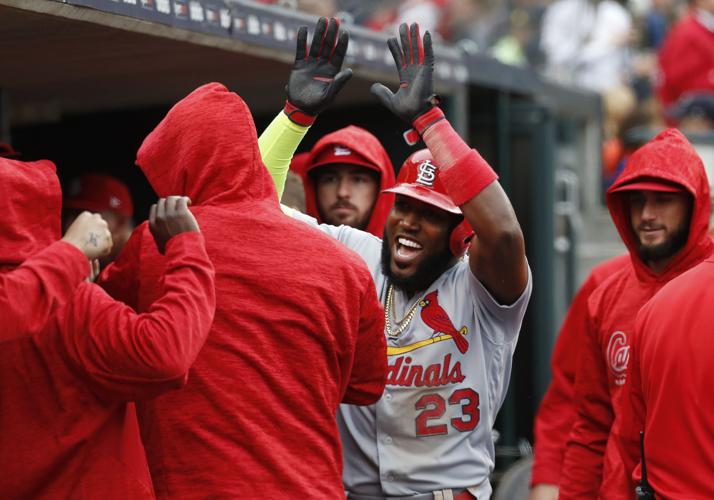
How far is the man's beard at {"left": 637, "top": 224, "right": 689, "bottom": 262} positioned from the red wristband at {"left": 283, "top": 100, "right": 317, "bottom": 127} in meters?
1.28

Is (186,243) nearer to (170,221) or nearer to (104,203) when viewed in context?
(170,221)

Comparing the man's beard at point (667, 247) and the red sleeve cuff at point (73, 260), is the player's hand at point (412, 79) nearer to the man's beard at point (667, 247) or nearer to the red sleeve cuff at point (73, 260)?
the man's beard at point (667, 247)

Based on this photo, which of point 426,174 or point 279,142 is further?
point 426,174

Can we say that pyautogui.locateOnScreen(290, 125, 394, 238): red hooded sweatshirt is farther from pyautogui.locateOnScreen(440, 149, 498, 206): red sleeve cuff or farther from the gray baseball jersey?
pyautogui.locateOnScreen(440, 149, 498, 206): red sleeve cuff

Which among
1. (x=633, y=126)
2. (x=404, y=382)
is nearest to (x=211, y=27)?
(x=404, y=382)

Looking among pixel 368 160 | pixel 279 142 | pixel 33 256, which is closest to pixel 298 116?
pixel 279 142

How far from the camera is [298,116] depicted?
3377 mm

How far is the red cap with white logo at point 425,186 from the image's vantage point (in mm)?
3434

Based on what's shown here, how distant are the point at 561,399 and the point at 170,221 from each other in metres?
2.26

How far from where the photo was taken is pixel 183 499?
2561 mm

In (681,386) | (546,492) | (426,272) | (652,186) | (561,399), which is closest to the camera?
(681,386)

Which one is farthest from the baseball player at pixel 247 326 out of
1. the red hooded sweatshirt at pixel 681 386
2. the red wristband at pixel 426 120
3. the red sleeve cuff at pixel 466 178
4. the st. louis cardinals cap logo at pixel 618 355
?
the st. louis cardinals cap logo at pixel 618 355

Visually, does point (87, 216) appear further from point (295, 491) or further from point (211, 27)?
point (211, 27)

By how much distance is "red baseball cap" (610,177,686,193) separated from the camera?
381cm
